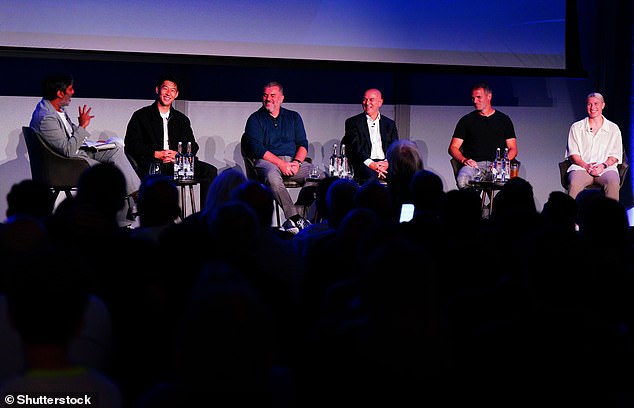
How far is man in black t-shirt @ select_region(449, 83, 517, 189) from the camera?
22.3 ft

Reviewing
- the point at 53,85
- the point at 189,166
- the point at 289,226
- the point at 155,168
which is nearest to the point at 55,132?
the point at 53,85

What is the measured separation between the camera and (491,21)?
23.7 ft

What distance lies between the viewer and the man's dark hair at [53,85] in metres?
5.84

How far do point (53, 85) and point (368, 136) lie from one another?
2.55 meters

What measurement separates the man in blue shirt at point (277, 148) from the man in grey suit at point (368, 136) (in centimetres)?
40

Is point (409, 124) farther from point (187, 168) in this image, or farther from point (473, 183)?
point (187, 168)

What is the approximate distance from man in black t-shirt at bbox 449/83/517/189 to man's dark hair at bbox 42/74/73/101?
3.15 meters

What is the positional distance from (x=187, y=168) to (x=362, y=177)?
1.44m

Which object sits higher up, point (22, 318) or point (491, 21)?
point (491, 21)

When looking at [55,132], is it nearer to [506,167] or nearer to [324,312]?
[506,167]

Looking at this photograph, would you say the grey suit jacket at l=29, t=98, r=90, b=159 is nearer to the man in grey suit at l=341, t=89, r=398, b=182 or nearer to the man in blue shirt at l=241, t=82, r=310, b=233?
the man in blue shirt at l=241, t=82, r=310, b=233

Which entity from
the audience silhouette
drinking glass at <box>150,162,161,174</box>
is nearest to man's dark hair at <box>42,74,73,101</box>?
drinking glass at <box>150,162,161,174</box>

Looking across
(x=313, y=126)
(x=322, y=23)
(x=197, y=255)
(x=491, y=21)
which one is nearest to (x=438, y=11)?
(x=491, y=21)

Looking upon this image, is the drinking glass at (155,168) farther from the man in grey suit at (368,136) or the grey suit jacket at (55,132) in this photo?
the man in grey suit at (368,136)
